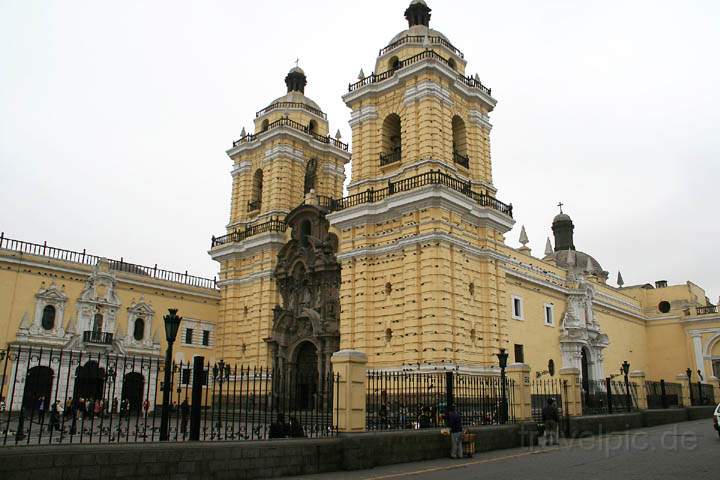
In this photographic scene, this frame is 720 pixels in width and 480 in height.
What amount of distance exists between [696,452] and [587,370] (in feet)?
77.1

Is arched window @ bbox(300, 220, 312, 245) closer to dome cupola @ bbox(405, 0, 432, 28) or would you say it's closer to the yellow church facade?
the yellow church facade

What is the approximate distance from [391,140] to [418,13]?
22.5 ft

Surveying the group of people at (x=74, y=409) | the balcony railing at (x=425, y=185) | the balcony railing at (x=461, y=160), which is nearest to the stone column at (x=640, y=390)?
the balcony railing at (x=425, y=185)

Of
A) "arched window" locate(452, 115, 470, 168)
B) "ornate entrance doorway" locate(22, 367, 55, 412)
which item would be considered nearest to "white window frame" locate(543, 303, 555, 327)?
"arched window" locate(452, 115, 470, 168)

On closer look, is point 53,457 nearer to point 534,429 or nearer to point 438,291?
point 534,429

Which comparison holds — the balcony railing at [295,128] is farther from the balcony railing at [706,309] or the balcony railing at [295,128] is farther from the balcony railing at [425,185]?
the balcony railing at [706,309]

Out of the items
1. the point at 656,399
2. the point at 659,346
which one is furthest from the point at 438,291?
the point at 659,346

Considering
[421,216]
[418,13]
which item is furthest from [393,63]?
[421,216]

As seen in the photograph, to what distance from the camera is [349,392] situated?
43.7ft

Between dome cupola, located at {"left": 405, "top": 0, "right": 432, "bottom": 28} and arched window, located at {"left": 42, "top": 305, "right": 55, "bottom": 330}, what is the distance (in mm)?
21810

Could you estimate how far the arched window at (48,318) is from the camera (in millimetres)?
27391

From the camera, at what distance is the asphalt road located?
11.2 meters

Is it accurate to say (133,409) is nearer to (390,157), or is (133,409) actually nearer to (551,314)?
(390,157)

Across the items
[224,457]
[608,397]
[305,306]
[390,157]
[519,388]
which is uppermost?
[390,157]
